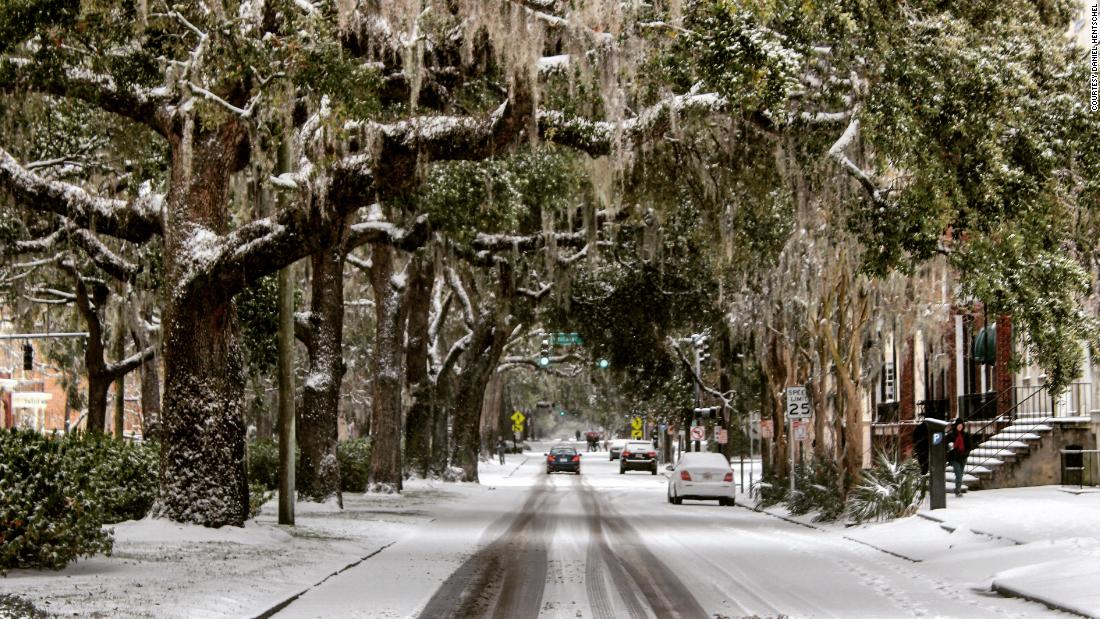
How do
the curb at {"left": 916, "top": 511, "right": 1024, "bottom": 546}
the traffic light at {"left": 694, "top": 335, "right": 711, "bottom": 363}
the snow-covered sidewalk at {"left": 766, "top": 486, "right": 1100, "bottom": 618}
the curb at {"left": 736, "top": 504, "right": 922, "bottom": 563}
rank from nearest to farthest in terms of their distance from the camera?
the snow-covered sidewalk at {"left": 766, "top": 486, "right": 1100, "bottom": 618} < the curb at {"left": 916, "top": 511, "right": 1024, "bottom": 546} < the curb at {"left": 736, "top": 504, "right": 922, "bottom": 563} < the traffic light at {"left": 694, "top": 335, "right": 711, "bottom": 363}

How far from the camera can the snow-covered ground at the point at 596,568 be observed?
42.6ft

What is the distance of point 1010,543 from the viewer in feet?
61.3

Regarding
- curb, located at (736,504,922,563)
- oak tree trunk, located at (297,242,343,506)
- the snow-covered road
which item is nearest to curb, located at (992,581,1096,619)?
the snow-covered road

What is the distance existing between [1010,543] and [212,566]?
1059cm

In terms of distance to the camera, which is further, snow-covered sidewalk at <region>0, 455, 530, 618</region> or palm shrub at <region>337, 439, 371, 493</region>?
palm shrub at <region>337, 439, 371, 493</region>

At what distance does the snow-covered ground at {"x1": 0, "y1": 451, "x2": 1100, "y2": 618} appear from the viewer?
511 inches

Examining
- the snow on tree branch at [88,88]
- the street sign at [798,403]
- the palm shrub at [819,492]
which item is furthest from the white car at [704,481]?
the snow on tree branch at [88,88]

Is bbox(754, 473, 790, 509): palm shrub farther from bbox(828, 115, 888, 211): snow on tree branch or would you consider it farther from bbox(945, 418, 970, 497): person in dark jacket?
bbox(828, 115, 888, 211): snow on tree branch

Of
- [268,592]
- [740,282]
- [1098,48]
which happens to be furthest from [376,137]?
[740,282]

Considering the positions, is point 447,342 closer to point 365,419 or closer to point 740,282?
point 365,419

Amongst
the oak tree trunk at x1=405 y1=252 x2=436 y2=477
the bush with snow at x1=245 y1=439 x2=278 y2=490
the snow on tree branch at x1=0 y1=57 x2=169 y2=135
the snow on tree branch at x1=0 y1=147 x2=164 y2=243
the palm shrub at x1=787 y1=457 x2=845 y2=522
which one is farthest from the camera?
the oak tree trunk at x1=405 y1=252 x2=436 y2=477

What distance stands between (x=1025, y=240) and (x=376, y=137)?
331 inches

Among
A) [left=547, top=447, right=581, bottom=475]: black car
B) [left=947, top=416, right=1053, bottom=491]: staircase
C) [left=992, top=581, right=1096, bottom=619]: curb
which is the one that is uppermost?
[left=947, top=416, right=1053, bottom=491]: staircase

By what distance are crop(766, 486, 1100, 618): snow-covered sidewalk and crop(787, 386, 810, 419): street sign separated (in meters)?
4.51
